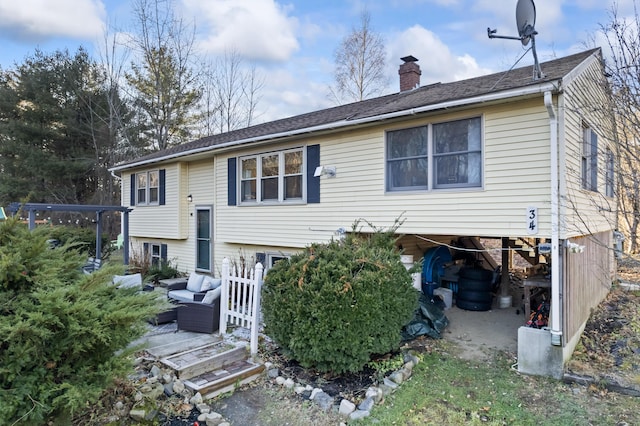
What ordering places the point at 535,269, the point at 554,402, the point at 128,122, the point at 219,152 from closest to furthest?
the point at 554,402 < the point at 535,269 < the point at 219,152 < the point at 128,122

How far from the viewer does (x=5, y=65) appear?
2228 centimetres

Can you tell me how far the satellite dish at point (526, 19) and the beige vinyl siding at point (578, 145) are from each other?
39.6 inches

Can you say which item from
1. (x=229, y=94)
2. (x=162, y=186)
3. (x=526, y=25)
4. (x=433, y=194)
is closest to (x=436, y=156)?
(x=433, y=194)

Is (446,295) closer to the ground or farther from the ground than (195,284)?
closer to the ground

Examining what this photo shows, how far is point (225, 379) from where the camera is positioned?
15.5ft

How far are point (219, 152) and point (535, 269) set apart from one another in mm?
8440

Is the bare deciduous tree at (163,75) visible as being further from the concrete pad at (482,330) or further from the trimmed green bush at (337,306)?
the concrete pad at (482,330)

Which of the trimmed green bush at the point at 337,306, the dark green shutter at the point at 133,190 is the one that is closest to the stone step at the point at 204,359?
the trimmed green bush at the point at 337,306

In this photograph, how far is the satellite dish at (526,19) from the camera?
18.7ft

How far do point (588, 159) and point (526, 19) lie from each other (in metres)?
3.16

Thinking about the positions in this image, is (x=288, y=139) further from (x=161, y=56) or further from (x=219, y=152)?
(x=161, y=56)

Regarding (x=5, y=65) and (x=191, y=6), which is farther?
(x=5, y=65)

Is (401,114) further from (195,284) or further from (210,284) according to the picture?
(195,284)

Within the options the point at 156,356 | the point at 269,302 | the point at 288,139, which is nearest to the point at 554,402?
the point at 269,302
